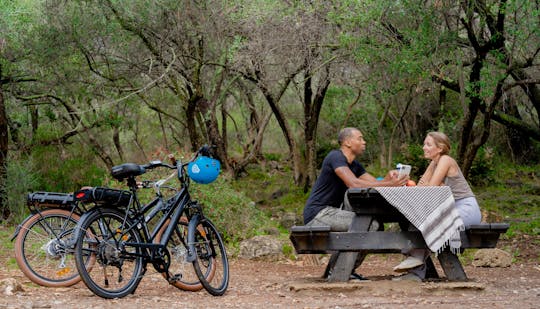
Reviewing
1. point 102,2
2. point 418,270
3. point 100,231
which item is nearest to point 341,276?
point 418,270

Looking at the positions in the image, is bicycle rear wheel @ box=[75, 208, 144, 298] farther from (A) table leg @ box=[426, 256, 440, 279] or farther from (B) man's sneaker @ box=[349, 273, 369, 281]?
(A) table leg @ box=[426, 256, 440, 279]

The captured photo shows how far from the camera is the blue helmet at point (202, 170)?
22.7ft

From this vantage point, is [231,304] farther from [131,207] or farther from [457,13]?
[457,13]

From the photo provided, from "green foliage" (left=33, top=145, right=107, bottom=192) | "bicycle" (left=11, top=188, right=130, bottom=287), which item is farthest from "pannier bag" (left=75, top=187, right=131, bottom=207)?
"green foliage" (left=33, top=145, right=107, bottom=192)

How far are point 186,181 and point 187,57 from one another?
10257 millimetres

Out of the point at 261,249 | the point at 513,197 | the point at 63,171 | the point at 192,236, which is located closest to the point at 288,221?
the point at 261,249

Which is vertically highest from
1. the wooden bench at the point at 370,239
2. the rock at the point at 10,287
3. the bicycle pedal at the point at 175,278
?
the wooden bench at the point at 370,239

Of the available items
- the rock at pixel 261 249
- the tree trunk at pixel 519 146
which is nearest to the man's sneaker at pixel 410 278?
the rock at pixel 261 249

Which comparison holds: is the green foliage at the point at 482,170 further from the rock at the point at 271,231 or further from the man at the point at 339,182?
the man at the point at 339,182

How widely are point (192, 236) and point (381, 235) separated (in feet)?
5.64

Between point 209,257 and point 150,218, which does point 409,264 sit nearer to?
point 209,257

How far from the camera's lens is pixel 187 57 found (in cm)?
1698

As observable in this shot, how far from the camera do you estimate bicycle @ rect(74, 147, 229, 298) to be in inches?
255

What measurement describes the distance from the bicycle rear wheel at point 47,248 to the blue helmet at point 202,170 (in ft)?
3.65
